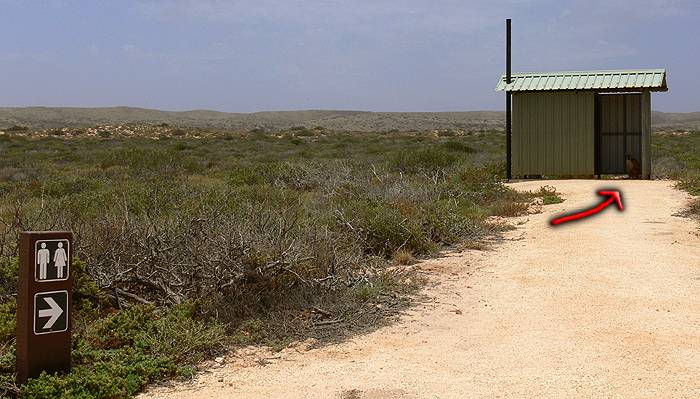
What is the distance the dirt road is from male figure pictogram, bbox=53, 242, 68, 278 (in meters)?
0.99

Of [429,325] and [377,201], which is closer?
[429,325]

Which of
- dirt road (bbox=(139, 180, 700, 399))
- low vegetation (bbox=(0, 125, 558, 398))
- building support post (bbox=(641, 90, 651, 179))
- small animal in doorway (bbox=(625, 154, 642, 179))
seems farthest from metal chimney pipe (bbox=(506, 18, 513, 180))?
dirt road (bbox=(139, 180, 700, 399))

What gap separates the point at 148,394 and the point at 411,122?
10732 centimetres

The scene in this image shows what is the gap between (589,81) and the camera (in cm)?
1898

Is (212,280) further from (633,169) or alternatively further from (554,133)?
(633,169)

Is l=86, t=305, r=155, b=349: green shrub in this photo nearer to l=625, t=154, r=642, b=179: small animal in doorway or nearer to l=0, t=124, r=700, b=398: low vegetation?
l=0, t=124, r=700, b=398: low vegetation

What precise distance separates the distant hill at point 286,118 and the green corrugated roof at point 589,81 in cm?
7778

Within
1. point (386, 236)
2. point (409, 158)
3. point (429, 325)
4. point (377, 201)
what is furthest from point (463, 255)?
point (409, 158)

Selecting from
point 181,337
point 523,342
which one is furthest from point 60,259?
point 523,342

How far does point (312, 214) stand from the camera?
10562 millimetres

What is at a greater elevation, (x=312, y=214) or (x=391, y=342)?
(x=312, y=214)

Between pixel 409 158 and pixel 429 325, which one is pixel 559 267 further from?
pixel 409 158

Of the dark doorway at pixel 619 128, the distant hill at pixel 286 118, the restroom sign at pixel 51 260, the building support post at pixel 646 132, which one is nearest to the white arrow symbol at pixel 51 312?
the restroom sign at pixel 51 260

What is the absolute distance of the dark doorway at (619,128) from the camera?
65.3 ft
